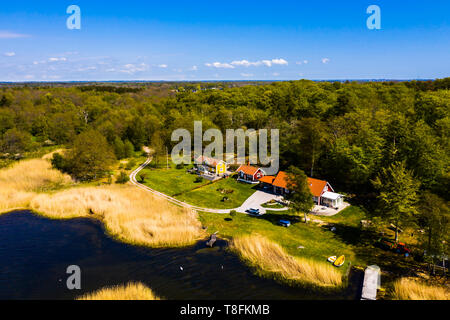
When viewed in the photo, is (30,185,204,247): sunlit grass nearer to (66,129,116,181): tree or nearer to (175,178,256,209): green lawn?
(175,178,256,209): green lawn

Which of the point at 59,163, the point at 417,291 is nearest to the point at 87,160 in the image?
the point at 59,163

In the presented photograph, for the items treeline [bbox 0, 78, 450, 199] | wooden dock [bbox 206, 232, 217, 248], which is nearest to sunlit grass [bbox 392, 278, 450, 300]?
wooden dock [bbox 206, 232, 217, 248]

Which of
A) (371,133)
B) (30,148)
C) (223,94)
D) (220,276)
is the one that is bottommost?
(220,276)

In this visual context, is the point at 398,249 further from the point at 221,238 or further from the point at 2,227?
the point at 2,227

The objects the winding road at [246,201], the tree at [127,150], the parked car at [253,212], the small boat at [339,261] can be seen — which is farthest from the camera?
the tree at [127,150]

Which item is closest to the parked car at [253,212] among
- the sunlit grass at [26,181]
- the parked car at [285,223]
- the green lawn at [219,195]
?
the green lawn at [219,195]

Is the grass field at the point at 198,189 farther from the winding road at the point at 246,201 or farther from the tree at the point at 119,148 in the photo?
the tree at the point at 119,148

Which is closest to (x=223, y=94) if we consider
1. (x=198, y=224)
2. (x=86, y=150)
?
(x=86, y=150)
